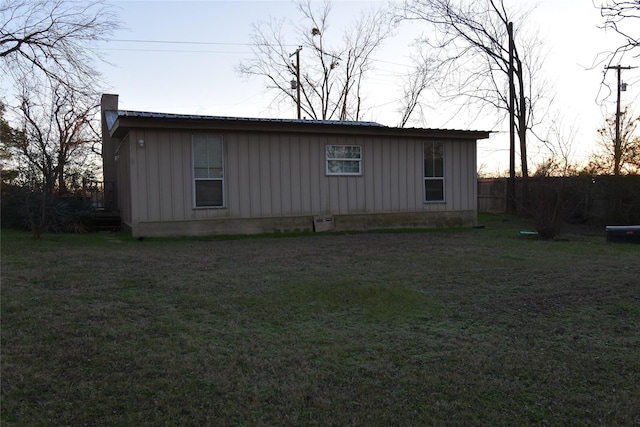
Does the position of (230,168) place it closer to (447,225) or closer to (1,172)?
(447,225)

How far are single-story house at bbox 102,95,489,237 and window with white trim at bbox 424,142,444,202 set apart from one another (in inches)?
1.1

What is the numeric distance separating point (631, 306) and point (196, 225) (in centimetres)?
839

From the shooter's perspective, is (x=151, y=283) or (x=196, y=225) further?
(x=196, y=225)

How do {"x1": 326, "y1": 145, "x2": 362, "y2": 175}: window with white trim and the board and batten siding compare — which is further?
{"x1": 326, "y1": 145, "x2": 362, "y2": 175}: window with white trim

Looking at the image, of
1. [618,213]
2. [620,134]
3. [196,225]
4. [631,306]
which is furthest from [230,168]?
[620,134]

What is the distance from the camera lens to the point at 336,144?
489 inches

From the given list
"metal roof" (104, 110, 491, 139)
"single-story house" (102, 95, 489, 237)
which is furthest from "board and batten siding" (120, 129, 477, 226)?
"metal roof" (104, 110, 491, 139)

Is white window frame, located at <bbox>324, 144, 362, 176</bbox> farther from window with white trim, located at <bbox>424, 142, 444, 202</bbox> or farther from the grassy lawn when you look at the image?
the grassy lawn

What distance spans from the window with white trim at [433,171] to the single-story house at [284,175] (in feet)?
0.09

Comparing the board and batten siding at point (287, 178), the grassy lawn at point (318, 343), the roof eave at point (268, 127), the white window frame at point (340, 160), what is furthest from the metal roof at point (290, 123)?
the grassy lawn at point (318, 343)

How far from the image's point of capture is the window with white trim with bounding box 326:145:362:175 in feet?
40.7

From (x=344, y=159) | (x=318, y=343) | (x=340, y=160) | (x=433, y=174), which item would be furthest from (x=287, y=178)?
(x=318, y=343)

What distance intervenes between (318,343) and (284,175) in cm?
831

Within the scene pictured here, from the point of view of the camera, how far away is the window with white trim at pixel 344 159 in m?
12.4
